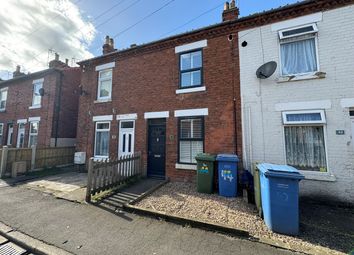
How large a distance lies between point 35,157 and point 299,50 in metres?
14.0

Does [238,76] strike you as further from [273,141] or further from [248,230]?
[248,230]

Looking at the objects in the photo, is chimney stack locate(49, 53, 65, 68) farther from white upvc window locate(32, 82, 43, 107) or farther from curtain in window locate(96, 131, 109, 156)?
curtain in window locate(96, 131, 109, 156)

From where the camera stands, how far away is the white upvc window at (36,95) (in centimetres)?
1370

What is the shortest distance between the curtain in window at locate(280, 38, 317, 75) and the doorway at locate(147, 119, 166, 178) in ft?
18.2

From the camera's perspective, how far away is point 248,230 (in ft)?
13.0

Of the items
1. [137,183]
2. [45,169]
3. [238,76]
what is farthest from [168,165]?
[45,169]

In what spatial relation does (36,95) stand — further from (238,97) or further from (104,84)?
(238,97)

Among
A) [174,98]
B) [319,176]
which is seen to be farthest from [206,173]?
[174,98]

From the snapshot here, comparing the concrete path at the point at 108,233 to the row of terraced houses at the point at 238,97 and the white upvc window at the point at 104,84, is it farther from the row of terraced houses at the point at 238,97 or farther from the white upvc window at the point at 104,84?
the white upvc window at the point at 104,84

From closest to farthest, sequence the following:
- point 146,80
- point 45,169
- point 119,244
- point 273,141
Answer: point 119,244 < point 273,141 < point 146,80 < point 45,169

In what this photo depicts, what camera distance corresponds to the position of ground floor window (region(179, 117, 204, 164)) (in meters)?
7.85

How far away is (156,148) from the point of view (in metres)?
8.76

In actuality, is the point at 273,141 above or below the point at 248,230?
above

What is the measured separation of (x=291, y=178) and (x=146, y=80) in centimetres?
759
